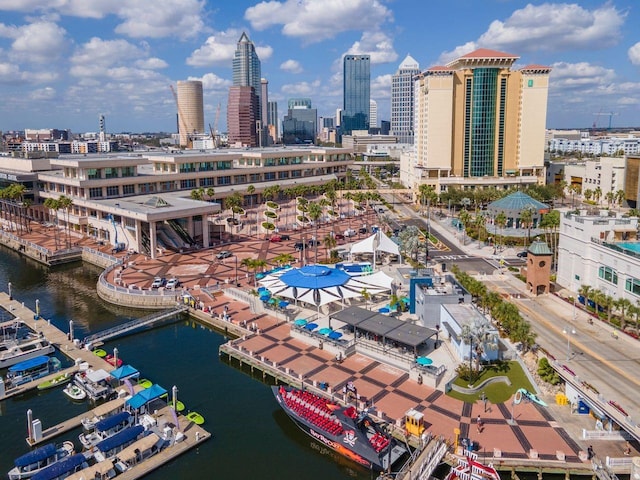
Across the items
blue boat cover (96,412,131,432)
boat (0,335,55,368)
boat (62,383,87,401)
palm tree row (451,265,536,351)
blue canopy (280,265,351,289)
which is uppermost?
blue canopy (280,265,351,289)

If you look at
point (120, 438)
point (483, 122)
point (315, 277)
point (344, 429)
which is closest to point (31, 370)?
point (120, 438)

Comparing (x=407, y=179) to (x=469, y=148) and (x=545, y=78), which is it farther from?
(x=545, y=78)

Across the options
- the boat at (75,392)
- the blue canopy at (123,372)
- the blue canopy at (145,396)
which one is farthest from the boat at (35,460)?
the blue canopy at (123,372)

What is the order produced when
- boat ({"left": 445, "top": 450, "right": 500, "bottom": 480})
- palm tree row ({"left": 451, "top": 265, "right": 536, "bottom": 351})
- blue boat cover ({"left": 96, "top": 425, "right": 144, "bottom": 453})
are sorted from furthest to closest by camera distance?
palm tree row ({"left": 451, "top": 265, "right": 536, "bottom": 351}), blue boat cover ({"left": 96, "top": 425, "right": 144, "bottom": 453}), boat ({"left": 445, "top": 450, "right": 500, "bottom": 480})

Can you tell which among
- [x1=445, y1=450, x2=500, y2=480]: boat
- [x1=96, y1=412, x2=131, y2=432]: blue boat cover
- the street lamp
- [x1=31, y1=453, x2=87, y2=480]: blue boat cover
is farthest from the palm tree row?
[x1=31, y1=453, x2=87, y2=480]: blue boat cover

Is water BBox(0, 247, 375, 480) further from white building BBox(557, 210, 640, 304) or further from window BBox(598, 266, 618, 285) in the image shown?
window BBox(598, 266, 618, 285)

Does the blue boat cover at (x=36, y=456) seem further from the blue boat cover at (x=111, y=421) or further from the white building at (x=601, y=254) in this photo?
the white building at (x=601, y=254)

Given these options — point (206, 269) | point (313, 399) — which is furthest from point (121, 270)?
point (313, 399)
